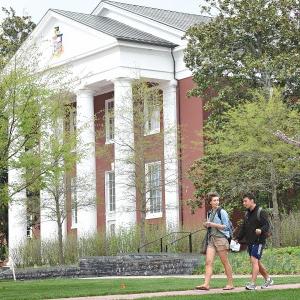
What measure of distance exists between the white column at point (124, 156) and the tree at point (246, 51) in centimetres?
336

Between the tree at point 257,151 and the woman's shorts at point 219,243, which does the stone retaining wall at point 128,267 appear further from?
the woman's shorts at point 219,243

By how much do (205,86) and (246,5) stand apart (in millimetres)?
3827

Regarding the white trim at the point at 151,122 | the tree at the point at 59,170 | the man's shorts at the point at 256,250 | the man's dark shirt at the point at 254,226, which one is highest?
the white trim at the point at 151,122

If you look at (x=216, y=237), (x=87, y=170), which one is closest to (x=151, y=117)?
(x=87, y=170)

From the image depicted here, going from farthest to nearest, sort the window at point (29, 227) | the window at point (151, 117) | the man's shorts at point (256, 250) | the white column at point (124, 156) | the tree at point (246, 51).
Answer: the window at point (29, 227) < the white column at point (124, 156) < the window at point (151, 117) < the tree at point (246, 51) < the man's shorts at point (256, 250)

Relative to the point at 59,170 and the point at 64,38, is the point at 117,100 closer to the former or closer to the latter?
the point at 64,38

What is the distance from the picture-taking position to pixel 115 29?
4716 centimetres

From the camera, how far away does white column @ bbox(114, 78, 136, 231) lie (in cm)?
4034

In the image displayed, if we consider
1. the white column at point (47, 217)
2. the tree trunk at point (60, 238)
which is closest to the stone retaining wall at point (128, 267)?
the tree trunk at point (60, 238)

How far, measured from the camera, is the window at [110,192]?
48312 millimetres

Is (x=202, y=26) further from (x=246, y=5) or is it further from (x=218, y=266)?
(x=218, y=266)

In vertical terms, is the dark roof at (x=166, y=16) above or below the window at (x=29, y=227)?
above

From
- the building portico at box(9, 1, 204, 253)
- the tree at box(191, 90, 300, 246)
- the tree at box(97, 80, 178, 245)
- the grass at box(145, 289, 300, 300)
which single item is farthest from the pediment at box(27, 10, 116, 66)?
the grass at box(145, 289, 300, 300)

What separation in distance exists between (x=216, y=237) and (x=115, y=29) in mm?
30556
